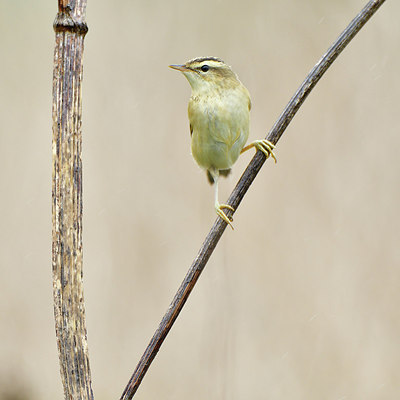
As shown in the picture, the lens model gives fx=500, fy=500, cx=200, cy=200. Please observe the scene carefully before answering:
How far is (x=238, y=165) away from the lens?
1241 mm

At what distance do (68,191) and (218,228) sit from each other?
165mm

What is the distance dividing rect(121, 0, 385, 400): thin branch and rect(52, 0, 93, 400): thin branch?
6cm

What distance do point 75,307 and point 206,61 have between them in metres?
0.40

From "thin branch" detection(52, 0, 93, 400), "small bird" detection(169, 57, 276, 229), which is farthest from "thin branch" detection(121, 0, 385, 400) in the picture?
"small bird" detection(169, 57, 276, 229)

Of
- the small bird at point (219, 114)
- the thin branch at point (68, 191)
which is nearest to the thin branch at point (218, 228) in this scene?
the thin branch at point (68, 191)

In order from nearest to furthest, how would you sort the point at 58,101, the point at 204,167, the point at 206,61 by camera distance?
the point at 58,101, the point at 206,61, the point at 204,167

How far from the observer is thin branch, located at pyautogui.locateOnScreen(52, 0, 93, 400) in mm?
457

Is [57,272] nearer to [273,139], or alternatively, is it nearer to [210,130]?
[273,139]

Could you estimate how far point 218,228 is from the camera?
0.54 metres

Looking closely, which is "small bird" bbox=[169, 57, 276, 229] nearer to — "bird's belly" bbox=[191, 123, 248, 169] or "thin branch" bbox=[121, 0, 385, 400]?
"bird's belly" bbox=[191, 123, 248, 169]

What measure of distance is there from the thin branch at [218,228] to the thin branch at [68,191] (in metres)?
0.06

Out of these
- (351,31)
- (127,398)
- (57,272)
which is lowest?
(127,398)

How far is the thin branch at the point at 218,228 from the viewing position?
48cm

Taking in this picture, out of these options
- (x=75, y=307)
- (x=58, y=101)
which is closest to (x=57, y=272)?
(x=75, y=307)
